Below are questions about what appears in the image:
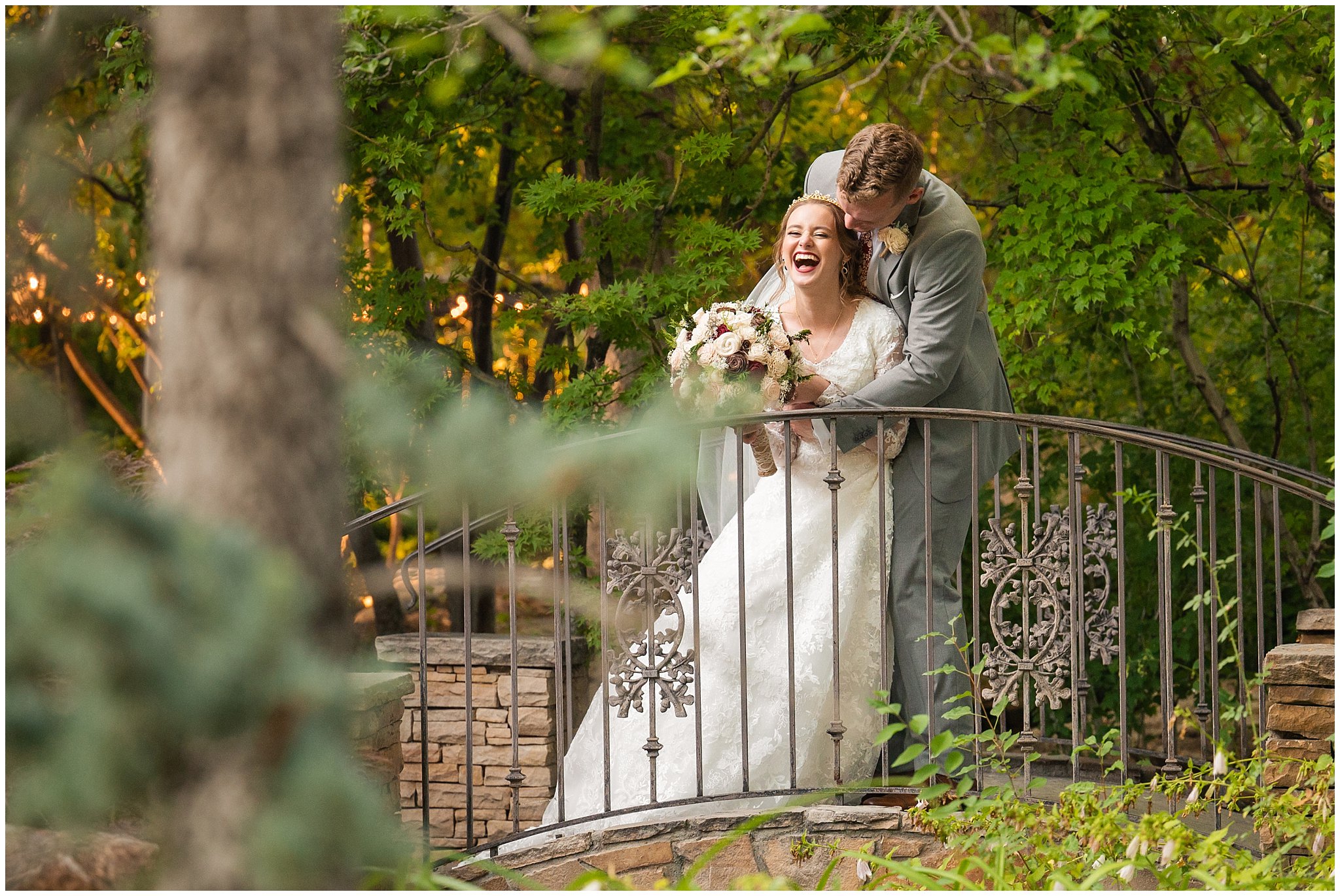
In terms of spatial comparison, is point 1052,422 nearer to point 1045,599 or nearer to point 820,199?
point 1045,599

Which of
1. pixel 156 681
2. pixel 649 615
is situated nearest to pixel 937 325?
pixel 649 615

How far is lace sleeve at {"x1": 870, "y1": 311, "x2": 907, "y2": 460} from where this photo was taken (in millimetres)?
3691

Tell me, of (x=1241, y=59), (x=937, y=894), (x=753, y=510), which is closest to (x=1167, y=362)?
(x=1241, y=59)

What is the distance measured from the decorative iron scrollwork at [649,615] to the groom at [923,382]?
62 cm

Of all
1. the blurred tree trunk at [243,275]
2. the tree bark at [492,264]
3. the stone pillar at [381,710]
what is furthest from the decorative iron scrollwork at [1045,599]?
the tree bark at [492,264]

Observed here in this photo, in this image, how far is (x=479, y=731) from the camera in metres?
5.02

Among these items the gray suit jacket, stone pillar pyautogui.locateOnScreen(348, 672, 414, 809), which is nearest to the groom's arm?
the gray suit jacket

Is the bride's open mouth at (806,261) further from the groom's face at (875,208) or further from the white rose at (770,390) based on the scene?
the white rose at (770,390)

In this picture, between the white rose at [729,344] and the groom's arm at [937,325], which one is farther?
the groom's arm at [937,325]

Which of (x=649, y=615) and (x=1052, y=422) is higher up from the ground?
(x=1052, y=422)

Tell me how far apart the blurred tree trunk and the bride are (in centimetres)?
230

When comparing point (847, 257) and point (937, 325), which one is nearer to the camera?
point (937, 325)

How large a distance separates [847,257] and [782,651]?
→ 1.24 m

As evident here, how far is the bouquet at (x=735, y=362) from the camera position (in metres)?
3.41
